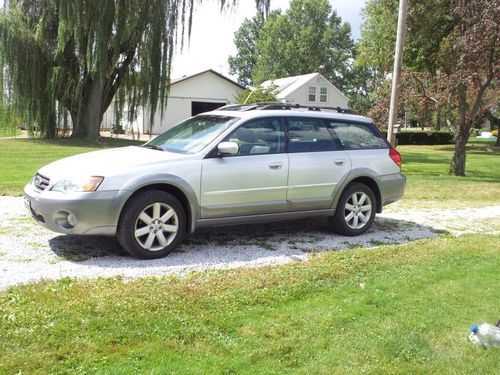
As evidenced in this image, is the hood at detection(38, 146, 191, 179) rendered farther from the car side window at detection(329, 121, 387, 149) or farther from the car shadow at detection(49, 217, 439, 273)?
the car side window at detection(329, 121, 387, 149)

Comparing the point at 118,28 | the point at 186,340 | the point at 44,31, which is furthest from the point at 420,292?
the point at 44,31

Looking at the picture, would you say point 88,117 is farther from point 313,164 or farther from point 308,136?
point 313,164

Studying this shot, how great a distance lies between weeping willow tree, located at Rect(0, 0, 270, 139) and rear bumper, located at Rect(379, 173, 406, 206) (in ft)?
52.4

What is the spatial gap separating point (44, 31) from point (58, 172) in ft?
69.1

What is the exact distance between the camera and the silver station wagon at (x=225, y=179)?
5.40 meters

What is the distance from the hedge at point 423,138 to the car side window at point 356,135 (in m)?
37.1

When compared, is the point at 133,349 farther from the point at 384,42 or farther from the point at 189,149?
the point at 384,42

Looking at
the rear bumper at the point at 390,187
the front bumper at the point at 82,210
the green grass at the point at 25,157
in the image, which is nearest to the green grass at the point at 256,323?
the front bumper at the point at 82,210

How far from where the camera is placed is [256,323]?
12.8 ft

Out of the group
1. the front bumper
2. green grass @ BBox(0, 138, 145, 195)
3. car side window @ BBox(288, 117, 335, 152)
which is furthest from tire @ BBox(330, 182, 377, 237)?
green grass @ BBox(0, 138, 145, 195)

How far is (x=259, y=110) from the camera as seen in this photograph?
22.1 ft

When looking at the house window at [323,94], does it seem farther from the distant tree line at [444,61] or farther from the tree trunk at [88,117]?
the tree trunk at [88,117]

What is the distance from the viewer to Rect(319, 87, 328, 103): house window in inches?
1981

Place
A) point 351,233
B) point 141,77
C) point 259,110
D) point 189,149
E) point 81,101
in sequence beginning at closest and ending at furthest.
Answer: point 189,149
point 259,110
point 351,233
point 141,77
point 81,101
